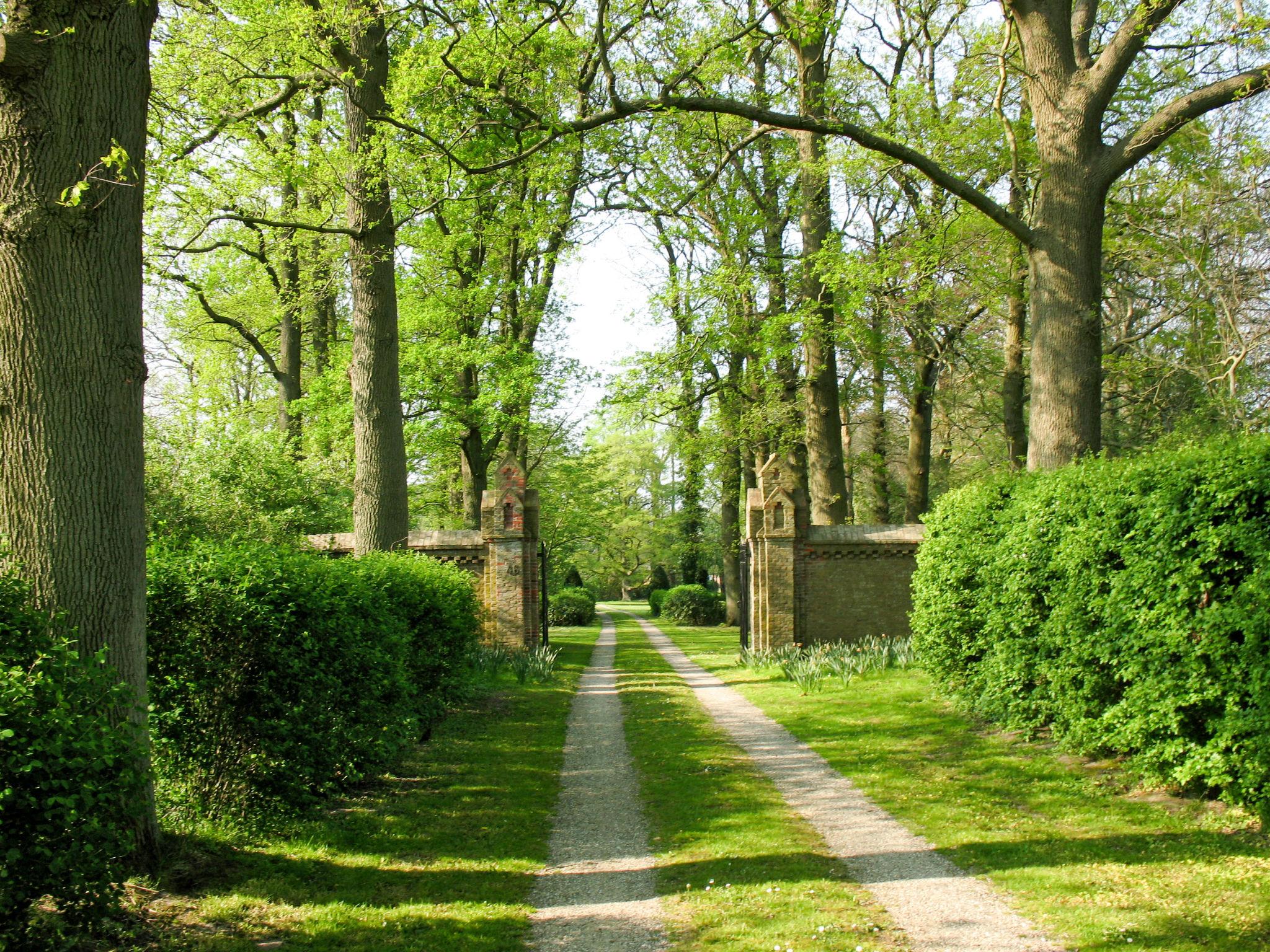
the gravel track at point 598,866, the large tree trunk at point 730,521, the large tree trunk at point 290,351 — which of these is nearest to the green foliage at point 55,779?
the gravel track at point 598,866

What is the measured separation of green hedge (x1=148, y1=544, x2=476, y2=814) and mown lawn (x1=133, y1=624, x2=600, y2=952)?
367 mm

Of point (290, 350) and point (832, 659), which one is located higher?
point (290, 350)

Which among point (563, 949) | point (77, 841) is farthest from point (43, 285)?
point (563, 949)

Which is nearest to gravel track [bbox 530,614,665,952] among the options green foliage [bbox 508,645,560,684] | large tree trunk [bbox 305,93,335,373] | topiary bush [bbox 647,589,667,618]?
green foliage [bbox 508,645,560,684]

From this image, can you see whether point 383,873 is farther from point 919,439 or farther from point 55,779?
point 919,439

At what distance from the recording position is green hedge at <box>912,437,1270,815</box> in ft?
17.8

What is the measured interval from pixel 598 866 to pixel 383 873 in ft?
Result: 4.48

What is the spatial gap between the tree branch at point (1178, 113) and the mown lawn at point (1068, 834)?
21.1 feet

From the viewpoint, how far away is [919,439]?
23.6 m

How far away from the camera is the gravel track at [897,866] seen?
4445mm

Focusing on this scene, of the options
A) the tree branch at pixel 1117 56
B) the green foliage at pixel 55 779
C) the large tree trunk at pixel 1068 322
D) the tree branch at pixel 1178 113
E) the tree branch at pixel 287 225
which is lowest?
the green foliage at pixel 55 779

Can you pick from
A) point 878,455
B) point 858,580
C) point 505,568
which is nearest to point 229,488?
point 505,568

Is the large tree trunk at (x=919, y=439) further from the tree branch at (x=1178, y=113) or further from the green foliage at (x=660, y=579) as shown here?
the green foliage at (x=660, y=579)

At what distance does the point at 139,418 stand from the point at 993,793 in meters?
6.73
